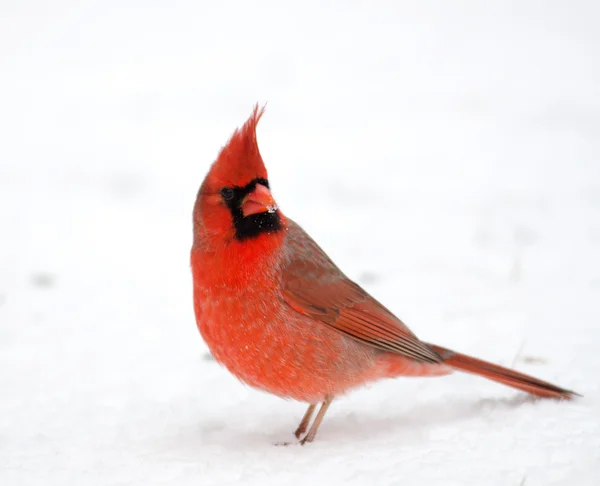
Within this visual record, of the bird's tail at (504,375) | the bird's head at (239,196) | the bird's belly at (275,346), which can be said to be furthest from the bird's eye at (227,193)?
the bird's tail at (504,375)

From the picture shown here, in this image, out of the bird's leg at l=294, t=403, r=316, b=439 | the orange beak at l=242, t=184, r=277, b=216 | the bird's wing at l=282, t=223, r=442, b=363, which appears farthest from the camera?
the bird's leg at l=294, t=403, r=316, b=439

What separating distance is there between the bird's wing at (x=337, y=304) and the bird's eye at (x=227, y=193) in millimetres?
383

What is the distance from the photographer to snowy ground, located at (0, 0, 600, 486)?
3.28 meters

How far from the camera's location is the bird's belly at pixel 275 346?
3.27 metres

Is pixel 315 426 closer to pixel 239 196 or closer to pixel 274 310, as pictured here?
pixel 274 310

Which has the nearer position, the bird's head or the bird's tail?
the bird's head

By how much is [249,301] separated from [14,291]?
2.52m

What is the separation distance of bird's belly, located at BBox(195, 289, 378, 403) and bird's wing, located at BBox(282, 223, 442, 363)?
6 cm

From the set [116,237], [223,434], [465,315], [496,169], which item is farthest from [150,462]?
[496,169]

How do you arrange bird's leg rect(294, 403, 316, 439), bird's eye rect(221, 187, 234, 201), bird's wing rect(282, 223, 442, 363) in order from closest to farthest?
bird's eye rect(221, 187, 234, 201) → bird's wing rect(282, 223, 442, 363) → bird's leg rect(294, 403, 316, 439)

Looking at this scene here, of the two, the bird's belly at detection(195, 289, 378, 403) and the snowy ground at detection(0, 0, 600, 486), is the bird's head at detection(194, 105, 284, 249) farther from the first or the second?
the snowy ground at detection(0, 0, 600, 486)

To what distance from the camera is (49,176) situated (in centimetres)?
711

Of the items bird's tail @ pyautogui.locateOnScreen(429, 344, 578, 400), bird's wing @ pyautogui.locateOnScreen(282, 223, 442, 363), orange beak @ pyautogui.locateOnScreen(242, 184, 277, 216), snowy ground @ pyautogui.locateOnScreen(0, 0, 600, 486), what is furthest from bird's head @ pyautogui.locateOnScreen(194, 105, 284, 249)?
bird's tail @ pyautogui.locateOnScreen(429, 344, 578, 400)

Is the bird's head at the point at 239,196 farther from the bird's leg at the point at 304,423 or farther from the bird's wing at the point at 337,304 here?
the bird's leg at the point at 304,423
